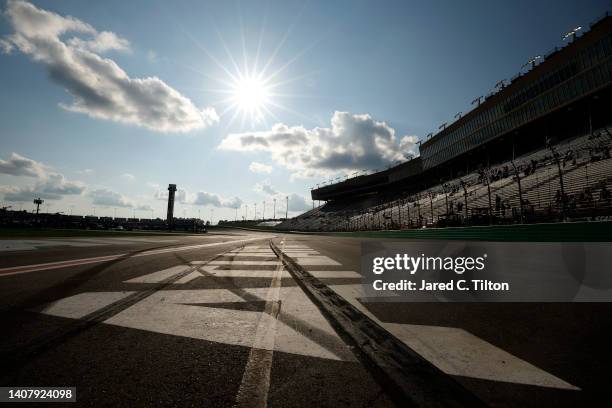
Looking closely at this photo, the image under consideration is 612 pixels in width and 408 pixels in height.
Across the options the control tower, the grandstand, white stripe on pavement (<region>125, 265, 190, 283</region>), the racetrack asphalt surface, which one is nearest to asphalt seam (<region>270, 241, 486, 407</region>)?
the racetrack asphalt surface

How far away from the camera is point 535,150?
3703cm

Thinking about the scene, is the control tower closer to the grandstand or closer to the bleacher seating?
the grandstand

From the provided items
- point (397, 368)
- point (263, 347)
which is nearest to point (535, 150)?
point (397, 368)

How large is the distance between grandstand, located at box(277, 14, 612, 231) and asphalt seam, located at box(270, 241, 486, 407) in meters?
13.5

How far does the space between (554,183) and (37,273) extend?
2698 centimetres

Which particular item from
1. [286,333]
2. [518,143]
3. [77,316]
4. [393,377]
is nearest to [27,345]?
[77,316]

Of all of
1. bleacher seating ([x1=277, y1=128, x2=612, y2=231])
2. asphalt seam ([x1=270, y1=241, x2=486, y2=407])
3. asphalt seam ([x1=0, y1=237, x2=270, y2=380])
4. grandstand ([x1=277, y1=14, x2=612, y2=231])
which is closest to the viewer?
asphalt seam ([x1=270, y1=241, x2=486, y2=407])

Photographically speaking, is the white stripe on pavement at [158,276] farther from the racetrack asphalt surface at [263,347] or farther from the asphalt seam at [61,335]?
the asphalt seam at [61,335]

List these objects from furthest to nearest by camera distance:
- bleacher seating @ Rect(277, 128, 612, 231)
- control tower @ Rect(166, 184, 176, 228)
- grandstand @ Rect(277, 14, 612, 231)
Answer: control tower @ Rect(166, 184, 176, 228), grandstand @ Rect(277, 14, 612, 231), bleacher seating @ Rect(277, 128, 612, 231)

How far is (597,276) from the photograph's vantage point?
640 cm

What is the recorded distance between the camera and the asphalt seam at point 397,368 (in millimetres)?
1397

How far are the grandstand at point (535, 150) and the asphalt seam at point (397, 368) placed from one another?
1355cm

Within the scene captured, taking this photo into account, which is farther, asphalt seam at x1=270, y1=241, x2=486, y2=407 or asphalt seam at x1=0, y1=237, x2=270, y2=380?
asphalt seam at x1=0, y1=237, x2=270, y2=380

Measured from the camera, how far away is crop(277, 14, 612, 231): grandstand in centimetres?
1784
